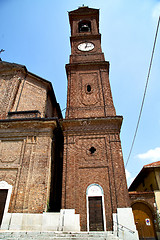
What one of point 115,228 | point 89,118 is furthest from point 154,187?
point 89,118

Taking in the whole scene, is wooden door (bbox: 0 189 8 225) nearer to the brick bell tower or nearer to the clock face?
the brick bell tower

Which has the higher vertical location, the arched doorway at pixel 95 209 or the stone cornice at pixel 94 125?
the stone cornice at pixel 94 125

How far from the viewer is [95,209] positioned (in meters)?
10.0

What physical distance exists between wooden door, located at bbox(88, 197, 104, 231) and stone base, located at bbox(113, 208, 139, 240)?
78 centimetres

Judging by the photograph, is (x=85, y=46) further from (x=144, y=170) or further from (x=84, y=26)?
(x=144, y=170)

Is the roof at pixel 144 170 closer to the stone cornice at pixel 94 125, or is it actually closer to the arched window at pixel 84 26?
the stone cornice at pixel 94 125

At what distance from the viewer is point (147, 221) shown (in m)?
13.5

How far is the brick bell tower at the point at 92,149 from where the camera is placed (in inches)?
394

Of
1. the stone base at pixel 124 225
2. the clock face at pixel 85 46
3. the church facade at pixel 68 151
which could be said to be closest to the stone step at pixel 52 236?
the stone base at pixel 124 225

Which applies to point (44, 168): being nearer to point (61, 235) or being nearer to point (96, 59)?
point (61, 235)

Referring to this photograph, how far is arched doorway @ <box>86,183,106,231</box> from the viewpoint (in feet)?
31.3

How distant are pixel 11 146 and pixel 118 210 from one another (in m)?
7.86

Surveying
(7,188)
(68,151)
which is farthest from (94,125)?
(7,188)

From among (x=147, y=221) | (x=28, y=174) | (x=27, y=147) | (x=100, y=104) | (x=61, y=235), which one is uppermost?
(x=100, y=104)
